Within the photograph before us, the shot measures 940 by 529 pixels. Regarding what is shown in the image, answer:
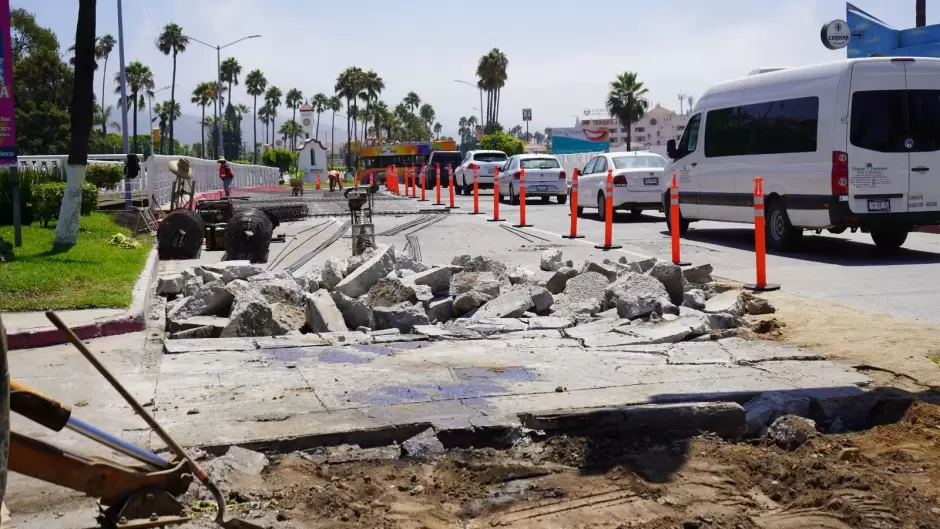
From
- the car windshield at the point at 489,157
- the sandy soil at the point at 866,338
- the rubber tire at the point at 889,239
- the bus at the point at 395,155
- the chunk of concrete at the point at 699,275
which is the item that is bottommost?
the sandy soil at the point at 866,338

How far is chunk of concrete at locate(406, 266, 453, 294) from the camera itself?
10.1 metres

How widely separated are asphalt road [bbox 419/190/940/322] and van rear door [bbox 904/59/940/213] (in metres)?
0.85

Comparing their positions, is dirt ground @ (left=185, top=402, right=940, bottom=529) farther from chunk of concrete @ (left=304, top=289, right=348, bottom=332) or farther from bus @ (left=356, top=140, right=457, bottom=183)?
bus @ (left=356, top=140, right=457, bottom=183)

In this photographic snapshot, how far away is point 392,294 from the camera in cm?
957

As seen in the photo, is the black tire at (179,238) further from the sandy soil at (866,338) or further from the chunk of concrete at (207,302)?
the sandy soil at (866,338)

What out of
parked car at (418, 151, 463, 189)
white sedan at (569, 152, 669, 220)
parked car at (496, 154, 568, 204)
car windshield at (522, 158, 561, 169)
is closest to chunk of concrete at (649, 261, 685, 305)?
white sedan at (569, 152, 669, 220)

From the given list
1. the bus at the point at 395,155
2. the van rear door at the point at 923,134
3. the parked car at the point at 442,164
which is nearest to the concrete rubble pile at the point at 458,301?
the van rear door at the point at 923,134

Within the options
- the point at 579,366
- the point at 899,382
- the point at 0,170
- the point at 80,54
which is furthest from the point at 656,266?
the point at 0,170

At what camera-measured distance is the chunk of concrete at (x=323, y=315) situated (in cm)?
891

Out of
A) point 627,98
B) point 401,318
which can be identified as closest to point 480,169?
point 401,318

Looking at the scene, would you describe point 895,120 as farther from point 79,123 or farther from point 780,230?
point 79,123

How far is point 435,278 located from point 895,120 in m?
7.38

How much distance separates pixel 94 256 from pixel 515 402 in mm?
9262

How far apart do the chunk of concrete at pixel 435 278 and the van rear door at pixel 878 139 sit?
637 centimetres
